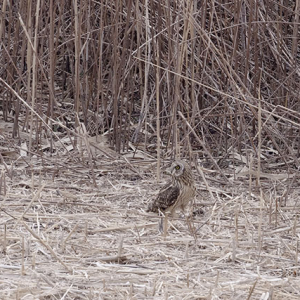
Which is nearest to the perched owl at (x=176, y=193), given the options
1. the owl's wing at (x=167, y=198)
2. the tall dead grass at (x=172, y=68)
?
the owl's wing at (x=167, y=198)

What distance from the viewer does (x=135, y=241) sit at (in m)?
2.84

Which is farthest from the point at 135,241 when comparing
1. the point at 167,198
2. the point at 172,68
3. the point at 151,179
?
the point at 172,68

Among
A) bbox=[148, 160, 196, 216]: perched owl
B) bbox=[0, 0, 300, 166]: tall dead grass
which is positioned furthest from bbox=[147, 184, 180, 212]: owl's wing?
bbox=[0, 0, 300, 166]: tall dead grass

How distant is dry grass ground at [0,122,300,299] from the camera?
7.45ft

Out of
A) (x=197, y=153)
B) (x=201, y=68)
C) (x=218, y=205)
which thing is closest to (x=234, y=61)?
(x=201, y=68)

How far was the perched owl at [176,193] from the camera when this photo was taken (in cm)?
323

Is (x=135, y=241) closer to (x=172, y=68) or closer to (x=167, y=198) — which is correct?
(x=167, y=198)

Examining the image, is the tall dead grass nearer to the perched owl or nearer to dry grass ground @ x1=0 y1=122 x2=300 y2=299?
dry grass ground @ x1=0 y1=122 x2=300 y2=299

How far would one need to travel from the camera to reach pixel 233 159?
408 centimetres

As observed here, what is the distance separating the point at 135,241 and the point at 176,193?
0.45 metres

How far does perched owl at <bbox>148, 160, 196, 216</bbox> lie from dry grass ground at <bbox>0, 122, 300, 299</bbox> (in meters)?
Answer: 0.09

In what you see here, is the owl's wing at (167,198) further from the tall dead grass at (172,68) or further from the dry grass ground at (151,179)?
the tall dead grass at (172,68)

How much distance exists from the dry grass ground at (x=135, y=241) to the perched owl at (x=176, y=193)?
3.4 inches

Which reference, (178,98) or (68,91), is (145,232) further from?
(68,91)
